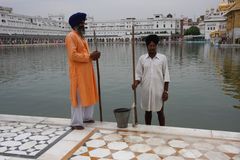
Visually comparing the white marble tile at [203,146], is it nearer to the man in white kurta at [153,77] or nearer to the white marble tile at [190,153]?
the white marble tile at [190,153]

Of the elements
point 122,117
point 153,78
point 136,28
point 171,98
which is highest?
point 136,28

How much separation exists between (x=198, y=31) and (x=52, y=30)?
1834 inches

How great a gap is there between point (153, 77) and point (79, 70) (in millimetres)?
1125

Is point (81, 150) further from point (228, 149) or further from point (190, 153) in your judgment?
point (228, 149)

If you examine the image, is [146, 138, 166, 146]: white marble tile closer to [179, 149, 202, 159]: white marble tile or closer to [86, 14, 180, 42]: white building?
[179, 149, 202, 159]: white marble tile

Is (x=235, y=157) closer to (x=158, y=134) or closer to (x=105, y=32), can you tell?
(x=158, y=134)

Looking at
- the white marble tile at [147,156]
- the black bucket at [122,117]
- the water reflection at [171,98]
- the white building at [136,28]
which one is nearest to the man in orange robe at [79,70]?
the black bucket at [122,117]

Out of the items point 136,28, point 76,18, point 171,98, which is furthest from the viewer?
point 136,28

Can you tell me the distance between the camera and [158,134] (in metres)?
3.67

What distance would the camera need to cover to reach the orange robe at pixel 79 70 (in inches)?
148

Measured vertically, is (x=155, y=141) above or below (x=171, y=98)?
above

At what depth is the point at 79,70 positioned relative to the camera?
3854 millimetres

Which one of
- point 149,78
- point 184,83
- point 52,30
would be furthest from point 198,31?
point 149,78

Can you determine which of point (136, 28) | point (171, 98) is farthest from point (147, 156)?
point (136, 28)
